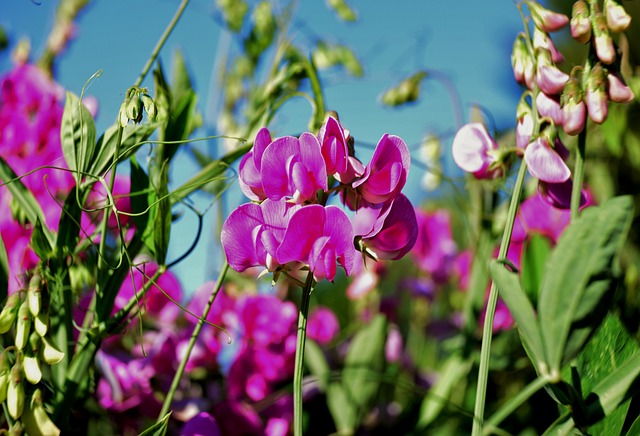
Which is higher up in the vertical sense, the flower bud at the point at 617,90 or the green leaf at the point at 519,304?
the flower bud at the point at 617,90

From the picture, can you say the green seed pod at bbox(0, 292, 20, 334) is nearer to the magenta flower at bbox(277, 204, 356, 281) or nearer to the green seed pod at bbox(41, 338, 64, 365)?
the green seed pod at bbox(41, 338, 64, 365)

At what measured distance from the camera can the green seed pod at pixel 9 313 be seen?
0.53 meters

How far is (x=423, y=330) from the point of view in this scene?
1653 mm

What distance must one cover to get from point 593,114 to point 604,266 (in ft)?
0.59

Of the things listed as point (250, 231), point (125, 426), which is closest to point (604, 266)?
point (250, 231)

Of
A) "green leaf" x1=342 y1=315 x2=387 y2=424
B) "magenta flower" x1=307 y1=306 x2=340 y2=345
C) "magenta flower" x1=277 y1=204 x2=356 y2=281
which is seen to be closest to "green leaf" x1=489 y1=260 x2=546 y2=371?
"magenta flower" x1=277 y1=204 x2=356 y2=281

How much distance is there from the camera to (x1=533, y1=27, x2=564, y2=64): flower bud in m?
0.66

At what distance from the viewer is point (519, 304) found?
0.50 metres

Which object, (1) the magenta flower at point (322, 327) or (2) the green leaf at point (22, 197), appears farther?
(1) the magenta flower at point (322, 327)

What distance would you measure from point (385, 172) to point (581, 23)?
0.78ft

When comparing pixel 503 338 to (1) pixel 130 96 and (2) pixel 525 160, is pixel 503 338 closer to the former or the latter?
(2) pixel 525 160

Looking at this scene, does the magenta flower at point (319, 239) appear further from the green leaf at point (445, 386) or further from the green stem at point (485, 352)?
the green leaf at point (445, 386)

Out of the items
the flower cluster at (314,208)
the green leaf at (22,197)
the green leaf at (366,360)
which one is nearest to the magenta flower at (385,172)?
the flower cluster at (314,208)

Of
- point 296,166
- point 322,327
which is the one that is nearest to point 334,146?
point 296,166
